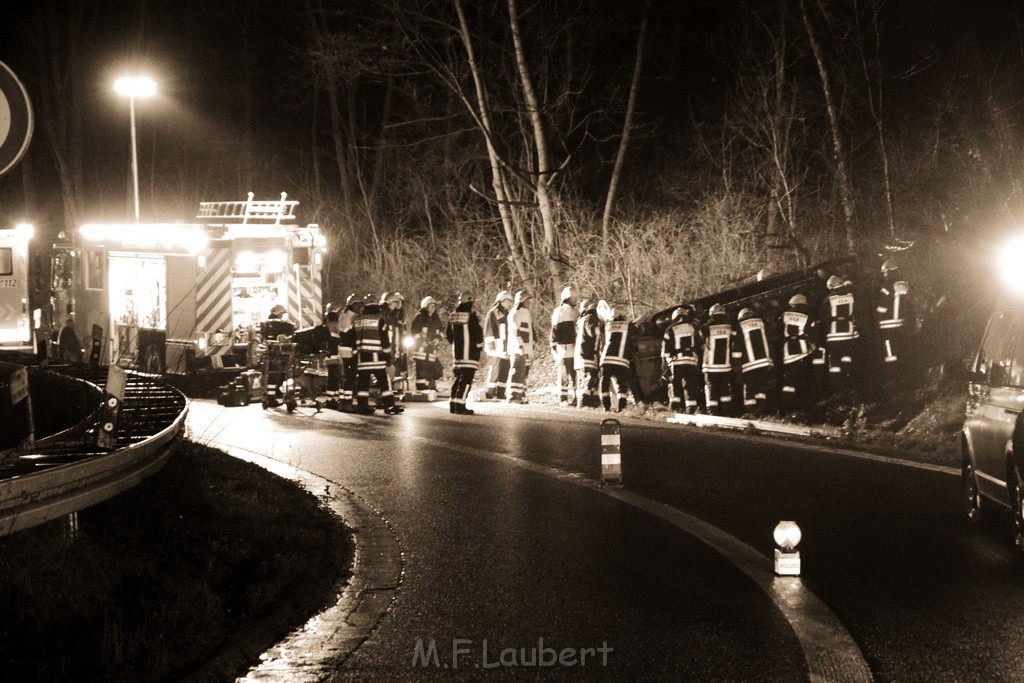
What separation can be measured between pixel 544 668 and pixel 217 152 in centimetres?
4173

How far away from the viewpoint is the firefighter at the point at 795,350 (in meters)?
16.2

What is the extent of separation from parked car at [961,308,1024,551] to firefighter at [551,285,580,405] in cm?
1023

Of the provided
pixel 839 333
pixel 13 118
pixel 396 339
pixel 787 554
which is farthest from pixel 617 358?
pixel 13 118

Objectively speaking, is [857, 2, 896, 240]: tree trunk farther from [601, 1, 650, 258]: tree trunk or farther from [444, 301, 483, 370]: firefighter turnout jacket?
[444, 301, 483, 370]: firefighter turnout jacket

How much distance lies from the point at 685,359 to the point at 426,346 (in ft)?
16.8

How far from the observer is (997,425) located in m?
8.09

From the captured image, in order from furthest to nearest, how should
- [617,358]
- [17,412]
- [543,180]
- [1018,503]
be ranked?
[543,180] < [617,358] < [17,412] < [1018,503]

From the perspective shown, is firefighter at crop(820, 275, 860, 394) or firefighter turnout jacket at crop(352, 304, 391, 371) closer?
firefighter at crop(820, 275, 860, 394)

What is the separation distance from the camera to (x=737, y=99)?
966 inches

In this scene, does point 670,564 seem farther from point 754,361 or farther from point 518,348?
point 518,348

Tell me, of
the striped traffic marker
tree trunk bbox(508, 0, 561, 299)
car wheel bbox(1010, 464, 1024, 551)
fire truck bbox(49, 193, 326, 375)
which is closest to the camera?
car wheel bbox(1010, 464, 1024, 551)

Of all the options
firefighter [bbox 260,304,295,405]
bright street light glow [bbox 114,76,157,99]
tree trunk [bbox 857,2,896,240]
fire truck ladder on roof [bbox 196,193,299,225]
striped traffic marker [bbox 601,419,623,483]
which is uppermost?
bright street light glow [bbox 114,76,157,99]

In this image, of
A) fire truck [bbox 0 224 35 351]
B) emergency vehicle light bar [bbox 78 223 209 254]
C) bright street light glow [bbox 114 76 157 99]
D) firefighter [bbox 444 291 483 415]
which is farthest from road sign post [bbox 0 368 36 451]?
bright street light glow [bbox 114 76 157 99]

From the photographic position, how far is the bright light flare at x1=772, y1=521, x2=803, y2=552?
6902 millimetres
